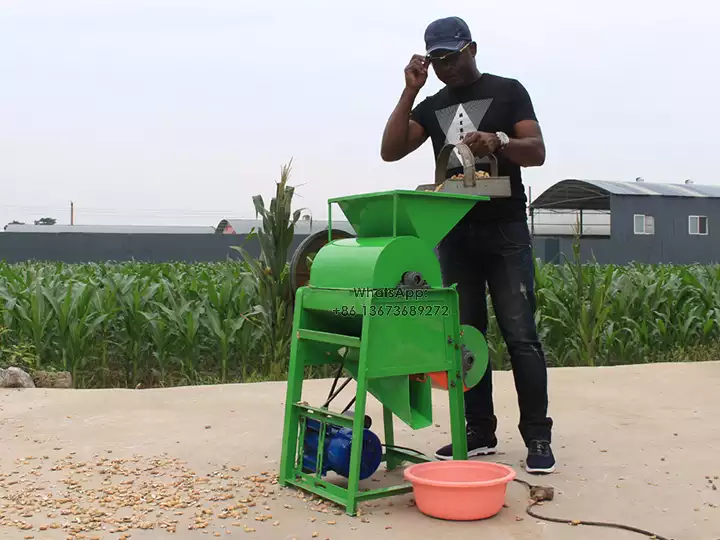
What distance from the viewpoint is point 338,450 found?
3.54m

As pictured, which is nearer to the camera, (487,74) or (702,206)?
(487,74)

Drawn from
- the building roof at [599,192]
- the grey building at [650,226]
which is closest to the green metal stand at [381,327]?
the grey building at [650,226]

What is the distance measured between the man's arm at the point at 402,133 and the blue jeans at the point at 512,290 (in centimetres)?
48

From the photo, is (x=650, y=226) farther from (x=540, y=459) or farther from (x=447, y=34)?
(x=447, y=34)

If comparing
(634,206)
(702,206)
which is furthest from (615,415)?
(702,206)

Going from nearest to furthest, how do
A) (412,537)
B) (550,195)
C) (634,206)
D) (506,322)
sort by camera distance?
(412,537)
(506,322)
(634,206)
(550,195)

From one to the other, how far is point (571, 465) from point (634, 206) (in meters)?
22.8

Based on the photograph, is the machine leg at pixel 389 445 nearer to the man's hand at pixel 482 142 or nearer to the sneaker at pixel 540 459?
the sneaker at pixel 540 459

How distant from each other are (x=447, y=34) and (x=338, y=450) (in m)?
1.97

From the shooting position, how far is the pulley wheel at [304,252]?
4.20 metres

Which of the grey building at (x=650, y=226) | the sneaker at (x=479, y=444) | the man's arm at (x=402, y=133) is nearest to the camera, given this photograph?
the man's arm at (x=402, y=133)

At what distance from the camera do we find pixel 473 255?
4.02 metres

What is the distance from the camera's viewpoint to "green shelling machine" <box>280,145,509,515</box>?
3316mm

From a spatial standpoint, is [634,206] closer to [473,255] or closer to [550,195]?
[550,195]
